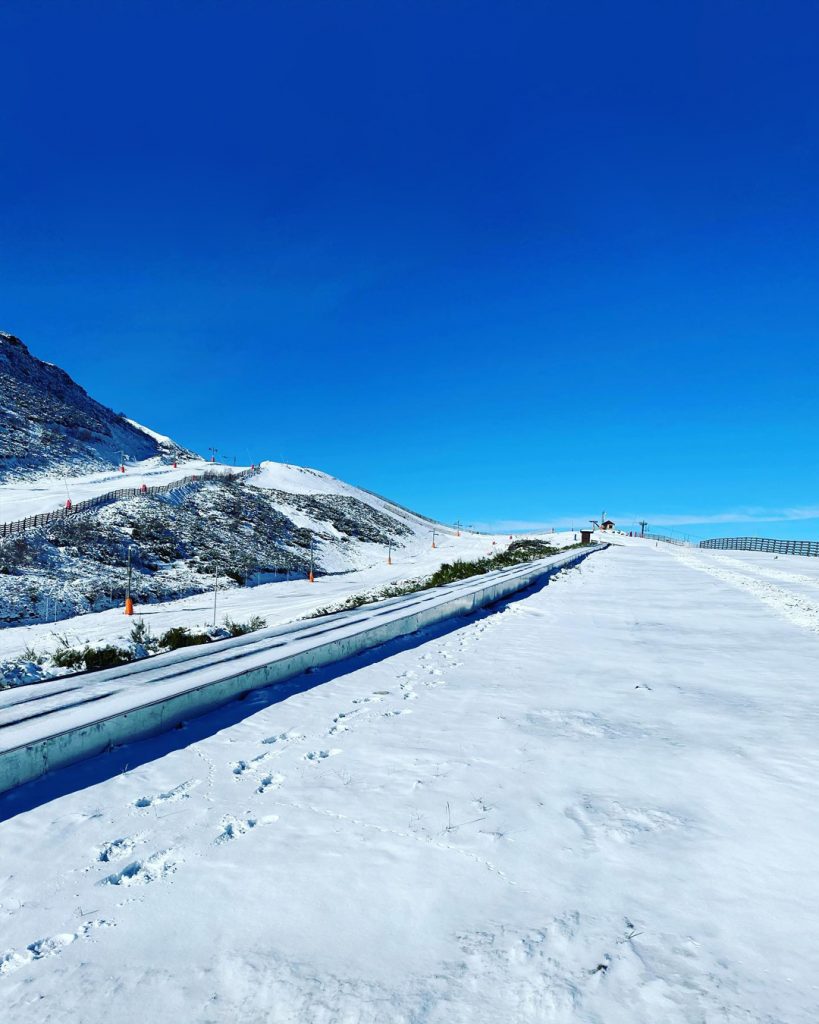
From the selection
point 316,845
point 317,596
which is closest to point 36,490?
point 317,596

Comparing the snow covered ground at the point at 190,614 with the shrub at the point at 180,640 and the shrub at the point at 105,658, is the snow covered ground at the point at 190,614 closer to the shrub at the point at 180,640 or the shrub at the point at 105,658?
the shrub at the point at 105,658

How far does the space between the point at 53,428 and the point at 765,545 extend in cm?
8070

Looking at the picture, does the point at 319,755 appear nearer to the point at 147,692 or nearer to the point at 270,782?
the point at 270,782

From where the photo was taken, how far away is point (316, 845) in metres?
3.06

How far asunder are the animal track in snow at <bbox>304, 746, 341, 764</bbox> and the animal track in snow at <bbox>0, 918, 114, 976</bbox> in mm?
1935

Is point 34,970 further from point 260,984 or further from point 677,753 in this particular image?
point 677,753

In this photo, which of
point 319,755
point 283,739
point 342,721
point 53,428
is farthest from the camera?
point 53,428

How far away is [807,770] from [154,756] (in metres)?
4.59

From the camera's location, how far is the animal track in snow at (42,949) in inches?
86.4

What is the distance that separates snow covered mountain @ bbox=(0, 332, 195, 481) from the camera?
60.6 m

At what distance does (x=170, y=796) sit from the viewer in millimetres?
3617

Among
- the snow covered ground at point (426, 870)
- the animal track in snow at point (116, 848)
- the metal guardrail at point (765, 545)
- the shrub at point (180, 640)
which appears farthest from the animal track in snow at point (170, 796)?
the metal guardrail at point (765, 545)

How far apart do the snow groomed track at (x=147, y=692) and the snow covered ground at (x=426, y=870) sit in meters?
0.19

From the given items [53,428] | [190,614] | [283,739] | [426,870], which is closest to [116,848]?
[426,870]
